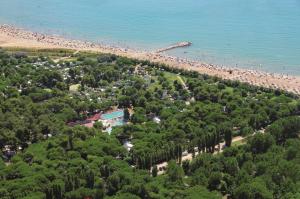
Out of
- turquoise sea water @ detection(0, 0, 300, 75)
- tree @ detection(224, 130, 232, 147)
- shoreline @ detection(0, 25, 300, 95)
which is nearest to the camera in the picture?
tree @ detection(224, 130, 232, 147)

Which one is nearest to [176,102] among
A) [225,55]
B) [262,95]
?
[262,95]

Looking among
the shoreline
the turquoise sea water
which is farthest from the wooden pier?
the shoreline

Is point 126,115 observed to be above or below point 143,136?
above

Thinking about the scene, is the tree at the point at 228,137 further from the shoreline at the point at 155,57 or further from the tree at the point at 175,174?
the shoreline at the point at 155,57

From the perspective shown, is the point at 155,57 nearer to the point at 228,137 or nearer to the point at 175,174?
the point at 228,137

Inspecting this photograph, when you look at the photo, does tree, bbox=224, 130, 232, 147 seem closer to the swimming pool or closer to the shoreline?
the swimming pool

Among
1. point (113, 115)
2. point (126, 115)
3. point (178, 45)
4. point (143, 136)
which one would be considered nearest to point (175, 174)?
point (143, 136)

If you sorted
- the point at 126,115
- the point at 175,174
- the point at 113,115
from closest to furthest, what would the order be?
the point at 175,174 → the point at 126,115 → the point at 113,115
